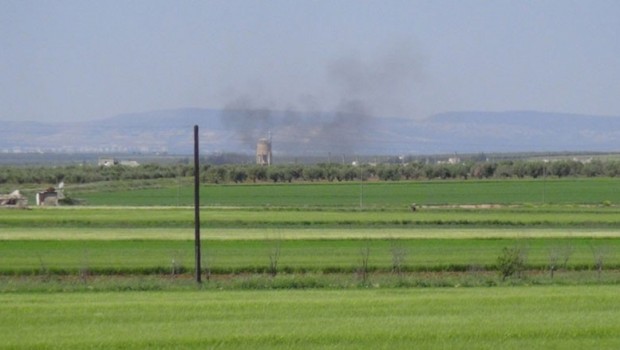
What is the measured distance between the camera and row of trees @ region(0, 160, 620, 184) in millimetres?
129000

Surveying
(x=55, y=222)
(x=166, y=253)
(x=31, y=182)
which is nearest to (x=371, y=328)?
(x=166, y=253)

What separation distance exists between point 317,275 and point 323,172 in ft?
346

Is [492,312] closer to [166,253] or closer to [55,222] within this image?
[166,253]

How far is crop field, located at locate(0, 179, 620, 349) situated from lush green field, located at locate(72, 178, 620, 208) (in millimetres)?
938

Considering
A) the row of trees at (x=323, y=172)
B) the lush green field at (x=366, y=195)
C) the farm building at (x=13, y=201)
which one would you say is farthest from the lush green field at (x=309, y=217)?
the row of trees at (x=323, y=172)

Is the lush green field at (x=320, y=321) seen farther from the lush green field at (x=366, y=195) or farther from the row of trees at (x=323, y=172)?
the row of trees at (x=323, y=172)

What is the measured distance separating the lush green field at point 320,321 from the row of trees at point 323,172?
Answer: 357 feet

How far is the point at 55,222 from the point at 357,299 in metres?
43.1

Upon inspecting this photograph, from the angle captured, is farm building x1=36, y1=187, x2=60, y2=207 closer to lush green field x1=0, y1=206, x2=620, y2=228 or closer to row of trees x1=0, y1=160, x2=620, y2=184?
lush green field x1=0, y1=206, x2=620, y2=228

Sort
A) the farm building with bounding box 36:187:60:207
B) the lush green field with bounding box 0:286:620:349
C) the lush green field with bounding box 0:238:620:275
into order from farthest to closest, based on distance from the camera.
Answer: the farm building with bounding box 36:187:60:207 < the lush green field with bounding box 0:238:620:275 < the lush green field with bounding box 0:286:620:349

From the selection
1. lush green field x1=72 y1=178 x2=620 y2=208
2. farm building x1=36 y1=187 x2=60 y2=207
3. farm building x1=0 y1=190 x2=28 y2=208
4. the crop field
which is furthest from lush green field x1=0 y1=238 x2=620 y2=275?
farm building x1=36 y1=187 x2=60 y2=207

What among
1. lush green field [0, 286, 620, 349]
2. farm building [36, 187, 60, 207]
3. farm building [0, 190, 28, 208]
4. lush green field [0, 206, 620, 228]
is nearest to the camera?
lush green field [0, 286, 620, 349]

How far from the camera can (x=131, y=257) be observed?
3731cm

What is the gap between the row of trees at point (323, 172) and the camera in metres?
129
